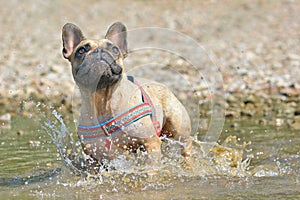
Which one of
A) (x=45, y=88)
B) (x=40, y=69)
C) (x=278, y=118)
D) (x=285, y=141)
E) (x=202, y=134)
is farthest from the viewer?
(x=40, y=69)

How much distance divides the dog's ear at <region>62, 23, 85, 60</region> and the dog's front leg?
3.73 ft

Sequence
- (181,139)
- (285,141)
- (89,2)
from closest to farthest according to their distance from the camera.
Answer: (181,139), (285,141), (89,2)

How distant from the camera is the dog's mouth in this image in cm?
554

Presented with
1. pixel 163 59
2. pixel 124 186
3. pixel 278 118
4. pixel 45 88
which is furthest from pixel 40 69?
pixel 124 186

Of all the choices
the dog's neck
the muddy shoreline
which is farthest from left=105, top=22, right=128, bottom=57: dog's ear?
the muddy shoreline

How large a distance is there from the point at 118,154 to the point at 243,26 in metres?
13.0

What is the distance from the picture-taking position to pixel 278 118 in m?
9.52

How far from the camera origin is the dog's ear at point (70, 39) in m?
6.04

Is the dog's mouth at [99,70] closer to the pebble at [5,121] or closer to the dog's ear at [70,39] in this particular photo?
the dog's ear at [70,39]

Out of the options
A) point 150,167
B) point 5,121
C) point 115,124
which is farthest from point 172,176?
point 5,121

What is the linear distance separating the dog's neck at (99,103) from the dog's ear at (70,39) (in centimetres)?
49

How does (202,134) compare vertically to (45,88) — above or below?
below

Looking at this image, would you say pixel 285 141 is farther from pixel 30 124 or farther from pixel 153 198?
pixel 30 124

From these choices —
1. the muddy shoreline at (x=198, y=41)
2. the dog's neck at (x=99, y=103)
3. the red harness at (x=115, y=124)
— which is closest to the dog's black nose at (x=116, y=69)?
the dog's neck at (x=99, y=103)
